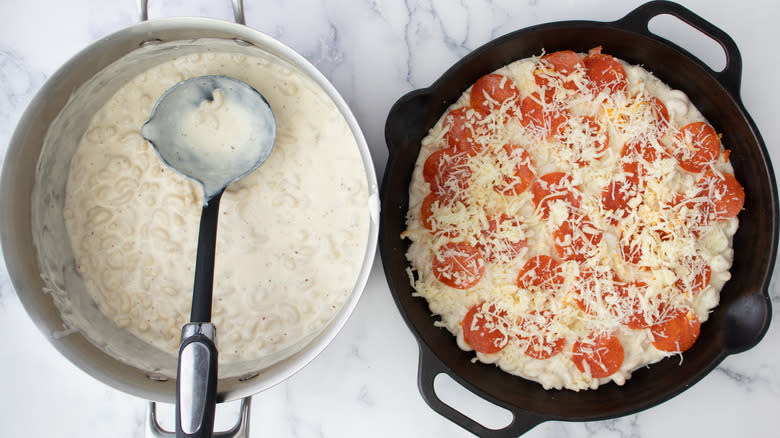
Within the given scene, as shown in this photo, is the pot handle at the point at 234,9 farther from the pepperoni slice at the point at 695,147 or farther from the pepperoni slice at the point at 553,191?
the pepperoni slice at the point at 695,147

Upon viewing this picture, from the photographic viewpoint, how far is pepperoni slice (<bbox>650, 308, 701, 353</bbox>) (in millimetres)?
1818

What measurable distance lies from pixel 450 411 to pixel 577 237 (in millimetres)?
683

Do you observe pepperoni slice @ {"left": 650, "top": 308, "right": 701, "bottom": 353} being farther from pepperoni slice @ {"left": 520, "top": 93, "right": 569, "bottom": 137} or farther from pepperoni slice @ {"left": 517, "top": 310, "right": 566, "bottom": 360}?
pepperoni slice @ {"left": 520, "top": 93, "right": 569, "bottom": 137}

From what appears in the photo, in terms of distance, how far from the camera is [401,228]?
6.12 feet

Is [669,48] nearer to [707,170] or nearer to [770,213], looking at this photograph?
[707,170]

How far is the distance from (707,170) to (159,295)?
185cm

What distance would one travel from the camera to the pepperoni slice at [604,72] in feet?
6.02

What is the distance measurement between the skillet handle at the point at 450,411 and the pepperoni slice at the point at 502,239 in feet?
1.21

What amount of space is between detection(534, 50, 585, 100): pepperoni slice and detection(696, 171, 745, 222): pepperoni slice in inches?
21.4

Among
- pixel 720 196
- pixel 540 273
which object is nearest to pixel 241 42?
pixel 540 273

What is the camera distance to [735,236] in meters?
1.92

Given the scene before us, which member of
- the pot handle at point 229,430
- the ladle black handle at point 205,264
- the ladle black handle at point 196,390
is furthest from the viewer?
the pot handle at point 229,430

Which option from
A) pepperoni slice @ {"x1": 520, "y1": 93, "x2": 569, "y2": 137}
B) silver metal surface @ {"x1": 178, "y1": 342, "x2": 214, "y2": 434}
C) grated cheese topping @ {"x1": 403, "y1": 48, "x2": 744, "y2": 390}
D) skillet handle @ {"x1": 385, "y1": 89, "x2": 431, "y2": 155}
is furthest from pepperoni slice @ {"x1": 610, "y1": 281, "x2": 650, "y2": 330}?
silver metal surface @ {"x1": 178, "y1": 342, "x2": 214, "y2": 434}

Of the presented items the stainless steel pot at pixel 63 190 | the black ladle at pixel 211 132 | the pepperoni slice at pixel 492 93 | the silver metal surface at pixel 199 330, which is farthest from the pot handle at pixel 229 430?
the pepperoni slice at pixel 492 93
